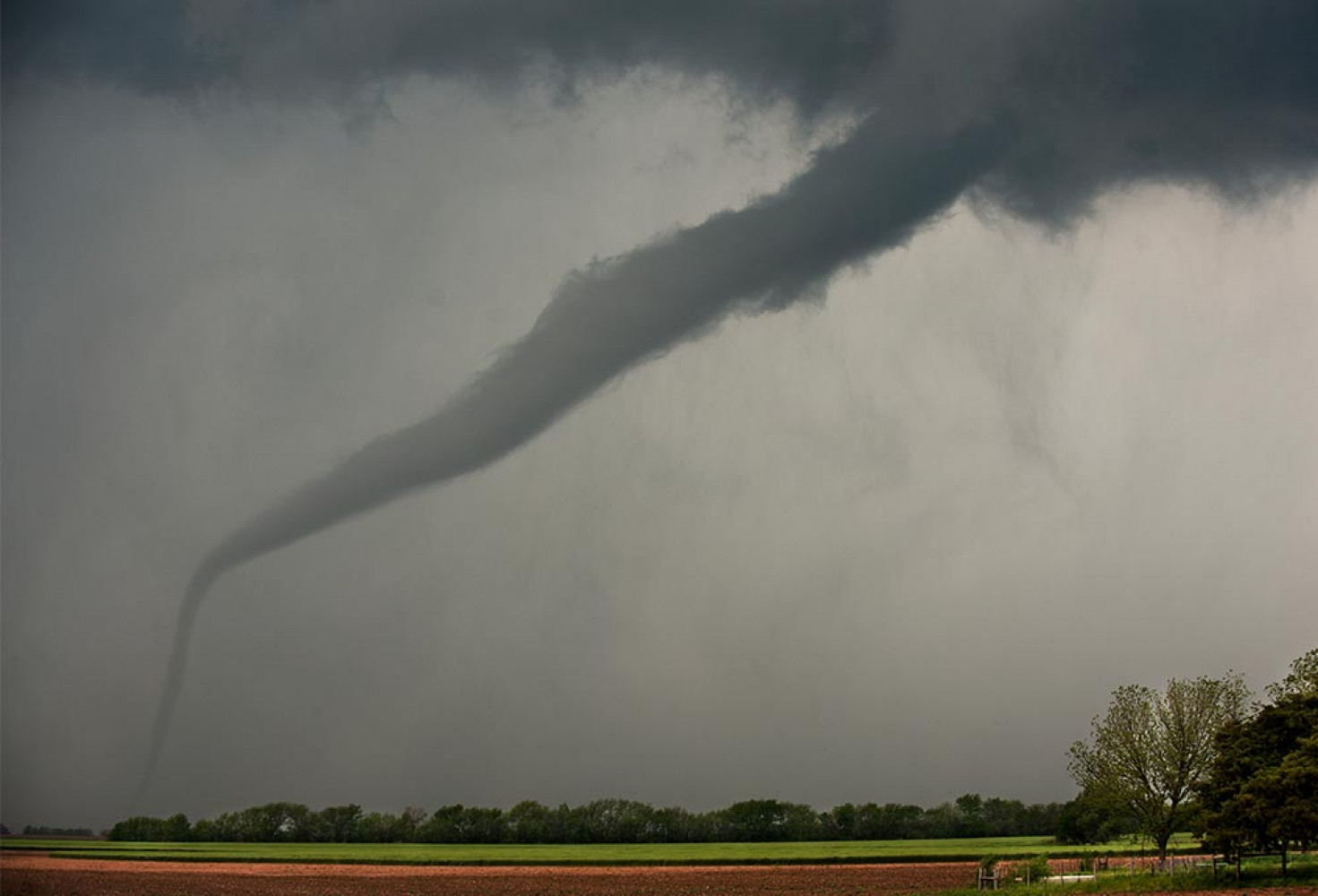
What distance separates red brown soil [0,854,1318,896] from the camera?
69.2m

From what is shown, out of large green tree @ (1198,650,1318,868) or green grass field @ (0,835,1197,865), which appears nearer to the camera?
large green tree @ (1198,650,1318,868)

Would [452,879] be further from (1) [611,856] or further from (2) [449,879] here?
(1) [611,856]

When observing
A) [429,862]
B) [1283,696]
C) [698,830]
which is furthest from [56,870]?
[698,830]

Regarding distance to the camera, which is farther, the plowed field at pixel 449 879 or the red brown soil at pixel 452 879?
the plowed field at pixel 449 879

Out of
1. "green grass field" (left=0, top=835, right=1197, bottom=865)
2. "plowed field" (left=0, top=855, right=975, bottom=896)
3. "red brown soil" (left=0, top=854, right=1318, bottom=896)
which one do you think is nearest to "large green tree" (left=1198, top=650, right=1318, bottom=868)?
"red brown soil" (left=0, top=854, right=1318, bottom=896)

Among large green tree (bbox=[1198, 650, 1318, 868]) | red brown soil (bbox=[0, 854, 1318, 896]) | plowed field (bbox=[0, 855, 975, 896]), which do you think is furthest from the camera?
plowed field (bbox=[0, 855, 975, 896])

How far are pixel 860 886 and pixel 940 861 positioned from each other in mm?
43498

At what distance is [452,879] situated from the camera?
8988 centimetres

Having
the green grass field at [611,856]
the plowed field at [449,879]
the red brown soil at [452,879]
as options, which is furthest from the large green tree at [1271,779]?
the green grass field at [611,856]

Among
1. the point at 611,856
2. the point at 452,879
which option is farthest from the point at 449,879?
the point at 611,856

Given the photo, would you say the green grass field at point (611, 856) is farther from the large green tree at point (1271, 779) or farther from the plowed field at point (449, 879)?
the large green tree at point (1271, 779)

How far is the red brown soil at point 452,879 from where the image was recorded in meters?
69.2

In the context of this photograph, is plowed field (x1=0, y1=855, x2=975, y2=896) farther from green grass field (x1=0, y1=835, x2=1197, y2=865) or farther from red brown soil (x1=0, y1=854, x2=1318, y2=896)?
green grass field (x1=0, y1=835, x2=1197, y2=865)

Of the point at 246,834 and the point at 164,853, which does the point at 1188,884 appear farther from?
the point at 246,834
